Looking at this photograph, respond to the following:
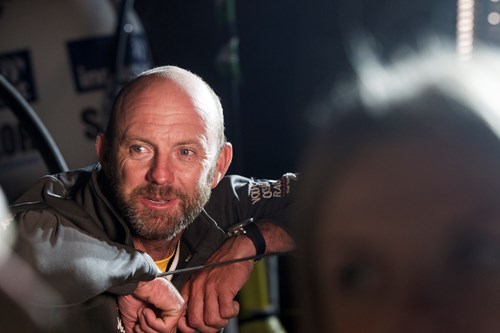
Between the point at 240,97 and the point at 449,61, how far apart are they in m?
0.97

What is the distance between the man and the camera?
43 centimetres

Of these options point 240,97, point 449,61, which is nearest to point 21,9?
point 240,97

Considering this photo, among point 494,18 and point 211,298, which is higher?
point 494,18

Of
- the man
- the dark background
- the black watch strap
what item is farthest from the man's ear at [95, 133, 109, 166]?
the dark background

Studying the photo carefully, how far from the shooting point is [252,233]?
1.75ft

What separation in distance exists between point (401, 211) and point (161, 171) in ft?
1.11

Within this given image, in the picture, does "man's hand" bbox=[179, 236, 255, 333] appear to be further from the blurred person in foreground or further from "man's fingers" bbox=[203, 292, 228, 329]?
the blurred person in foreground

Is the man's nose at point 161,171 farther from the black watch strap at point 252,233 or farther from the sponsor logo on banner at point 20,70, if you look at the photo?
the sponsor logo on banner at point 20,70

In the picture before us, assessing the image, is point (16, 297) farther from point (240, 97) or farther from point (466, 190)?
point (240, 97)

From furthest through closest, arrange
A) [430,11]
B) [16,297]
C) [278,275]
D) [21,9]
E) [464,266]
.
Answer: [21,9] → [430,11] → [278,275] → [16,297] → [464,266]

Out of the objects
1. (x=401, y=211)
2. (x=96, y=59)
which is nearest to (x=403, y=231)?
(x=401, y=211)

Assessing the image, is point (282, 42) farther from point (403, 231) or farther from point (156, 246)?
point (403, 231)

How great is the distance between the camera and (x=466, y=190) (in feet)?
0.50

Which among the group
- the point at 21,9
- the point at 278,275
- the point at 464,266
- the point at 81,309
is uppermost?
the point at 21,9
